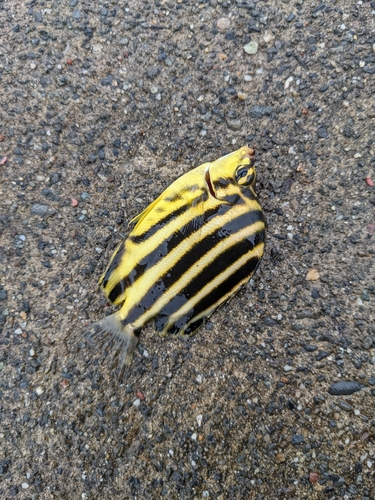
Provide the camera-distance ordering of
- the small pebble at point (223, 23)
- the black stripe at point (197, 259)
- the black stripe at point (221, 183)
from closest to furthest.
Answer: the black stripe at point (197, 259) → the black stripe at point (221, 183) → the small pebble at point (223, 23)

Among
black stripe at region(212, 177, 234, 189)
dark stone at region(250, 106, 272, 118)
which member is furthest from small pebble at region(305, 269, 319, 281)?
dark stone at region(250, 106, 272, 118)

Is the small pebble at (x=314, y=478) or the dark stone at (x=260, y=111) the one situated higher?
the dark stone at (x=260, y=111)

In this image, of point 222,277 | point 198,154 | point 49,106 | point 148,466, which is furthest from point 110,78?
point 148,466

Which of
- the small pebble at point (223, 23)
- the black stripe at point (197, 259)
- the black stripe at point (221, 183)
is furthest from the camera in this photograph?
the small pebble at point (223, 23)

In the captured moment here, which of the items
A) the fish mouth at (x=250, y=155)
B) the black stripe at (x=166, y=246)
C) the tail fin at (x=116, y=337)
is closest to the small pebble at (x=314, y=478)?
the tail fin at (x=116, y=337)

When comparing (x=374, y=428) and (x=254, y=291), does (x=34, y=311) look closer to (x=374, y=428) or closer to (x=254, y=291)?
(x=254, y=291)

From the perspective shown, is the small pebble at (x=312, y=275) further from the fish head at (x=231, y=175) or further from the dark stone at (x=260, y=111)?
the dark stone at (x=260, y=111)

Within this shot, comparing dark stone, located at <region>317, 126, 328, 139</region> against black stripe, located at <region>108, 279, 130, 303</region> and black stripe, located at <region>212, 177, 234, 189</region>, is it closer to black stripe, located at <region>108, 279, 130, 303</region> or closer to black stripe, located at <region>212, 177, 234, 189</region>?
black stripe, located at <region>212, 177, 234, 189</region>

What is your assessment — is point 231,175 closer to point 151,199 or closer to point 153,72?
point 151,199
